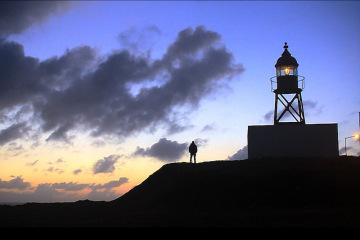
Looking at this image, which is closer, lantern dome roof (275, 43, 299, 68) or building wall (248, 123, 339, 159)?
building wall (248, 123, 339, 159)

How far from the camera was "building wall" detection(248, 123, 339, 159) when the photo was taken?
3431 centimetres

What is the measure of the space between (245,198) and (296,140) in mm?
8919

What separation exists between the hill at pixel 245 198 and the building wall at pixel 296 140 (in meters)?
2.16

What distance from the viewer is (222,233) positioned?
4.50 m

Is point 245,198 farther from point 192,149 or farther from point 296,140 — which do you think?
point 192,149

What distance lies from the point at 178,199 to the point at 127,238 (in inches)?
1032

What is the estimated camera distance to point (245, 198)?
28219 mm

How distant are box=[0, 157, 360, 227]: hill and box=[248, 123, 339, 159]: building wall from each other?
7.09 feet

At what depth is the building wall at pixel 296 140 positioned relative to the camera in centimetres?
3431

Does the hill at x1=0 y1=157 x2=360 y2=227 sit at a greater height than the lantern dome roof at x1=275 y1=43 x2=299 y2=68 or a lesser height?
lesser

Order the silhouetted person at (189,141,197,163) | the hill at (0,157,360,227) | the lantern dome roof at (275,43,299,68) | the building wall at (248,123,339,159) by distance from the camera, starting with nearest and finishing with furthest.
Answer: the hill at (0,157,360,227), the building wall at (248,123,339,159), the silhouetted person at (189,141,197,163), the lantern dome roof at (275,43,299,68)

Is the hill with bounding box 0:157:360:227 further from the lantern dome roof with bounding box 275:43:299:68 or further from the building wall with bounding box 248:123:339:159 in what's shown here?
the lantern dome roof with bounding box 275:43:299:68

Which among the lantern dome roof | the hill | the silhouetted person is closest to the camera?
the hill

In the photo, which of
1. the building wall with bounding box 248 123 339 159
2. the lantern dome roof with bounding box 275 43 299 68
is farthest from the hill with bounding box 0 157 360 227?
the lantern dome roof with bounding box 275 43 299 68
